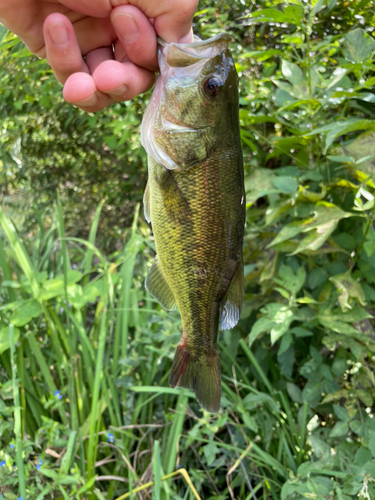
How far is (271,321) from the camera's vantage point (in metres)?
1.76

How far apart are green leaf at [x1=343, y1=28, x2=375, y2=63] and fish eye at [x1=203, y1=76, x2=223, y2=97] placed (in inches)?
36.6

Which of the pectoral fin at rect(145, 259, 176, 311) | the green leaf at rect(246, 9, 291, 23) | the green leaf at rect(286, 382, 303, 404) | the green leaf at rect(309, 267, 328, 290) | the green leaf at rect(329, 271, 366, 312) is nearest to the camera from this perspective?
the pectoral fin at rect(145, 259, 176, 311)

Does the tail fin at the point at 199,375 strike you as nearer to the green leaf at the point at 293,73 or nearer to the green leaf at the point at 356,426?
the green leaf at the point at 356,426

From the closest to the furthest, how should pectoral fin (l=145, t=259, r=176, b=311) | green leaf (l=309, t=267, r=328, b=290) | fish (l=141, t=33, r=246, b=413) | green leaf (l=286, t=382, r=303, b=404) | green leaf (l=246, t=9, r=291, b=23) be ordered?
fish (l=141, t=33, r=246, b=413) < pectoral fin (l=145, t=259, r=176, b=311) < green leaf (l=246, t=9, r=291, b=23) < green leaf (l=309, t=267, r=328, b=290) < green leaf (l=286, t=382, r=303, b=404)

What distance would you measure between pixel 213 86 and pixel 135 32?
28 centimetres

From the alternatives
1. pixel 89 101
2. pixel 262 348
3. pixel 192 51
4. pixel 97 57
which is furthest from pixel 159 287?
pixel 262 348

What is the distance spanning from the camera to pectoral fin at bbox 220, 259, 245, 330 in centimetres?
123

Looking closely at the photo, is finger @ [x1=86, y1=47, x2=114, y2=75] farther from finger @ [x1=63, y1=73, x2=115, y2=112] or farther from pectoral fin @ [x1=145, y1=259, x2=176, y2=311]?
pectoral fin @ [x1=145, y1=259, x2=176, y2=311]

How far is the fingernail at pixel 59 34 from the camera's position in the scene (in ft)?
3.96

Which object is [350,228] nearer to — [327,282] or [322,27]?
[327,282]

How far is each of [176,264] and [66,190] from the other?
3875mm

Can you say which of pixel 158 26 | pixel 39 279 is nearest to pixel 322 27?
pixel 158 26

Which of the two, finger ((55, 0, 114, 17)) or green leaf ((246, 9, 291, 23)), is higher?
finger ((55, 0, 114, 17))

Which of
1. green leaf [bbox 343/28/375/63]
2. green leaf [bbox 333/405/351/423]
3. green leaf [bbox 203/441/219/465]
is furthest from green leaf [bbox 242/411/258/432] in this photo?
green leaf [bbox 343/28/375/63]
